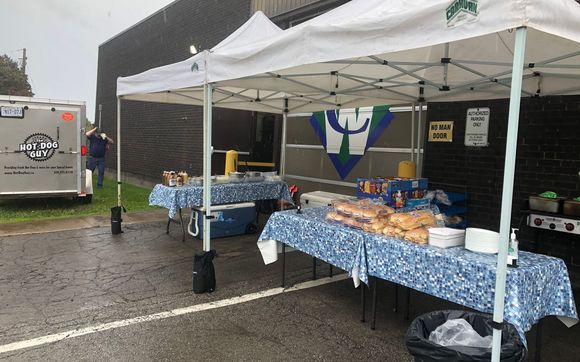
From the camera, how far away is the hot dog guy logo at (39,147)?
8727 millimetres

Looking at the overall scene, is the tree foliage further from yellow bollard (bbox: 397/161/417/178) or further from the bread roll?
the bread roll

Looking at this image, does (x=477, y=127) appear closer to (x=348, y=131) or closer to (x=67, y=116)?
(x=348, y=131)

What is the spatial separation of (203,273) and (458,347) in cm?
289

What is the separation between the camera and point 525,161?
566 centimetres

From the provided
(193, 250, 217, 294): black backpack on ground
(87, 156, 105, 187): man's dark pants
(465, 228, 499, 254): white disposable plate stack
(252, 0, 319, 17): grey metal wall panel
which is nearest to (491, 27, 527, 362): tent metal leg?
(465, 228, 499, 254): white disposable plate stack

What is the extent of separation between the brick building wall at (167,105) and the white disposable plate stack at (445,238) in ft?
27.2

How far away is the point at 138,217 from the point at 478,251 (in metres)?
7.33

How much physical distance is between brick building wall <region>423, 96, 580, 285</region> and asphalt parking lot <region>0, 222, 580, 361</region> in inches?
67.7

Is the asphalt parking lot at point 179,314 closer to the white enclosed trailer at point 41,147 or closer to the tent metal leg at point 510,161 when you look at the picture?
the tent metal leg at point 510,161

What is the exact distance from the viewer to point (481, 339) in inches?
102

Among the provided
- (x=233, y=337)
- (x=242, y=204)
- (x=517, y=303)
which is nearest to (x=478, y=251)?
(x=517, y=303)

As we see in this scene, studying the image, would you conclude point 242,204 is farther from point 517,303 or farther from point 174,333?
point 517,303

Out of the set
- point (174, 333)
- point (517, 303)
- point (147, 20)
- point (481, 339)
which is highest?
point (147, 20)

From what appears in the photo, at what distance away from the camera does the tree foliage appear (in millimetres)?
40438
